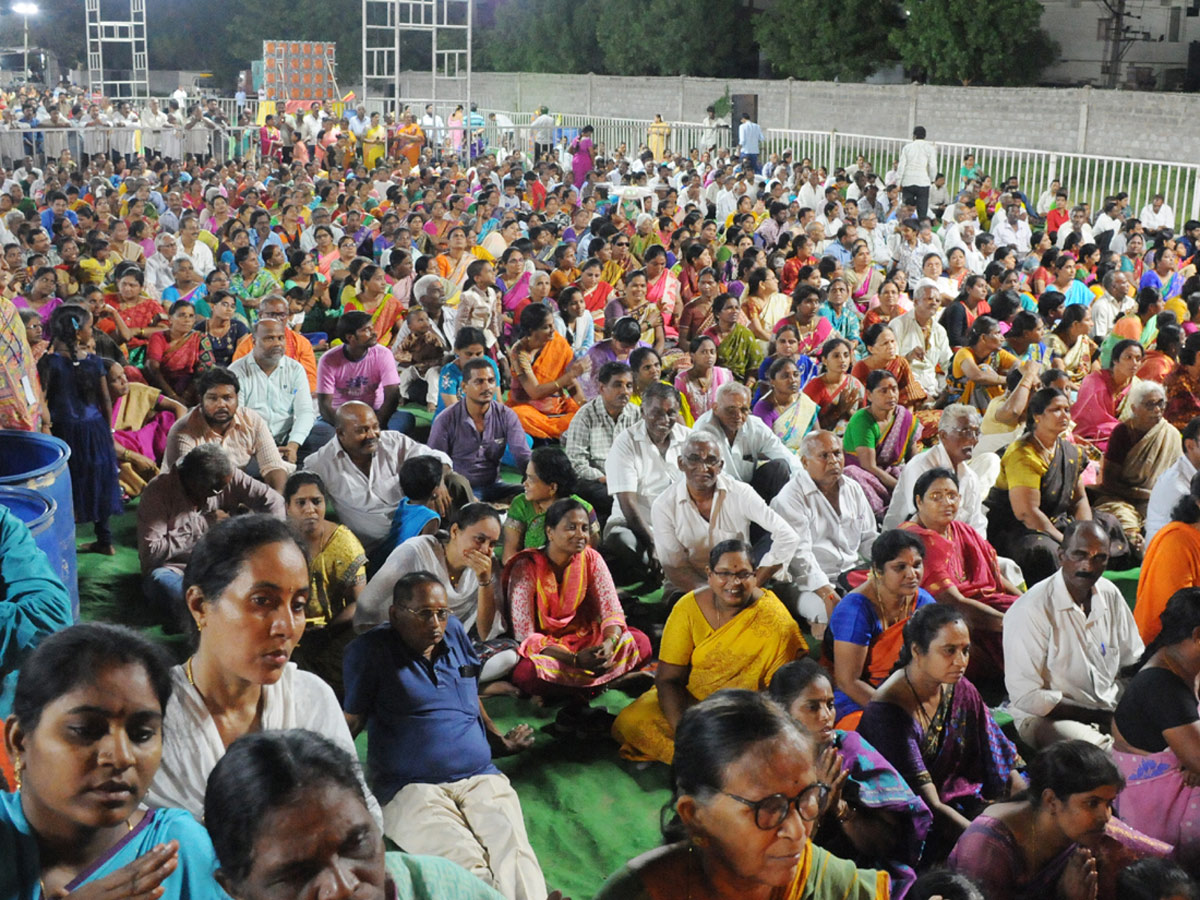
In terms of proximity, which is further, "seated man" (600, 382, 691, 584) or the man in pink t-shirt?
the man in pink t-shirt

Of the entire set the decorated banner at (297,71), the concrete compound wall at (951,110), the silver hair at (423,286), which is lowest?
the silver hair at (423,286)

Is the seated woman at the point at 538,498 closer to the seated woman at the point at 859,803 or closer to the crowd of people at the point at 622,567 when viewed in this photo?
the crowd of people at the point at 622,567

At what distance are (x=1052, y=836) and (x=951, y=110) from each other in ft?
74.0

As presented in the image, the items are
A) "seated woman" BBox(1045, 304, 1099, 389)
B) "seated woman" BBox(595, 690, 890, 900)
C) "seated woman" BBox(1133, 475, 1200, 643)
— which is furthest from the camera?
"seated woman" BBox(1045, 304, 1099, 389)

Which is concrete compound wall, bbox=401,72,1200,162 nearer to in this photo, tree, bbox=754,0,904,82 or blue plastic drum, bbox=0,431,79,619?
tree, bbox=754,0,904,82

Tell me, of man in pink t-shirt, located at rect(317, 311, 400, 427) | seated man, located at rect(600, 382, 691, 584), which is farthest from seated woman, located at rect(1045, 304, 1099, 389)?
man in pink t-shirt, located at rect(317, 311, 400, 427)

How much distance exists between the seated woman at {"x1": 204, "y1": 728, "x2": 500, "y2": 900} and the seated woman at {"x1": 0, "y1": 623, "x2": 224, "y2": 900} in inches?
8.2

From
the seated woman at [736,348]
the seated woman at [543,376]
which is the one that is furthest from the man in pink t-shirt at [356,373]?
the seated woman at [736,348]

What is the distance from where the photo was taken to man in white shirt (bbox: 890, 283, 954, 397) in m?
7.60

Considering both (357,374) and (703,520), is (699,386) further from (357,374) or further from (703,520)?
(357,374)

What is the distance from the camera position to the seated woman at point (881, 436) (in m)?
5.69

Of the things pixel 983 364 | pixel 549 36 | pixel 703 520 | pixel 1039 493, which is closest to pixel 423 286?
pixel 983 364

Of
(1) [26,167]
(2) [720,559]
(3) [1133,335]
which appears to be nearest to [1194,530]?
(2) [720,559]

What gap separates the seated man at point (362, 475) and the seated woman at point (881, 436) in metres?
1.87
